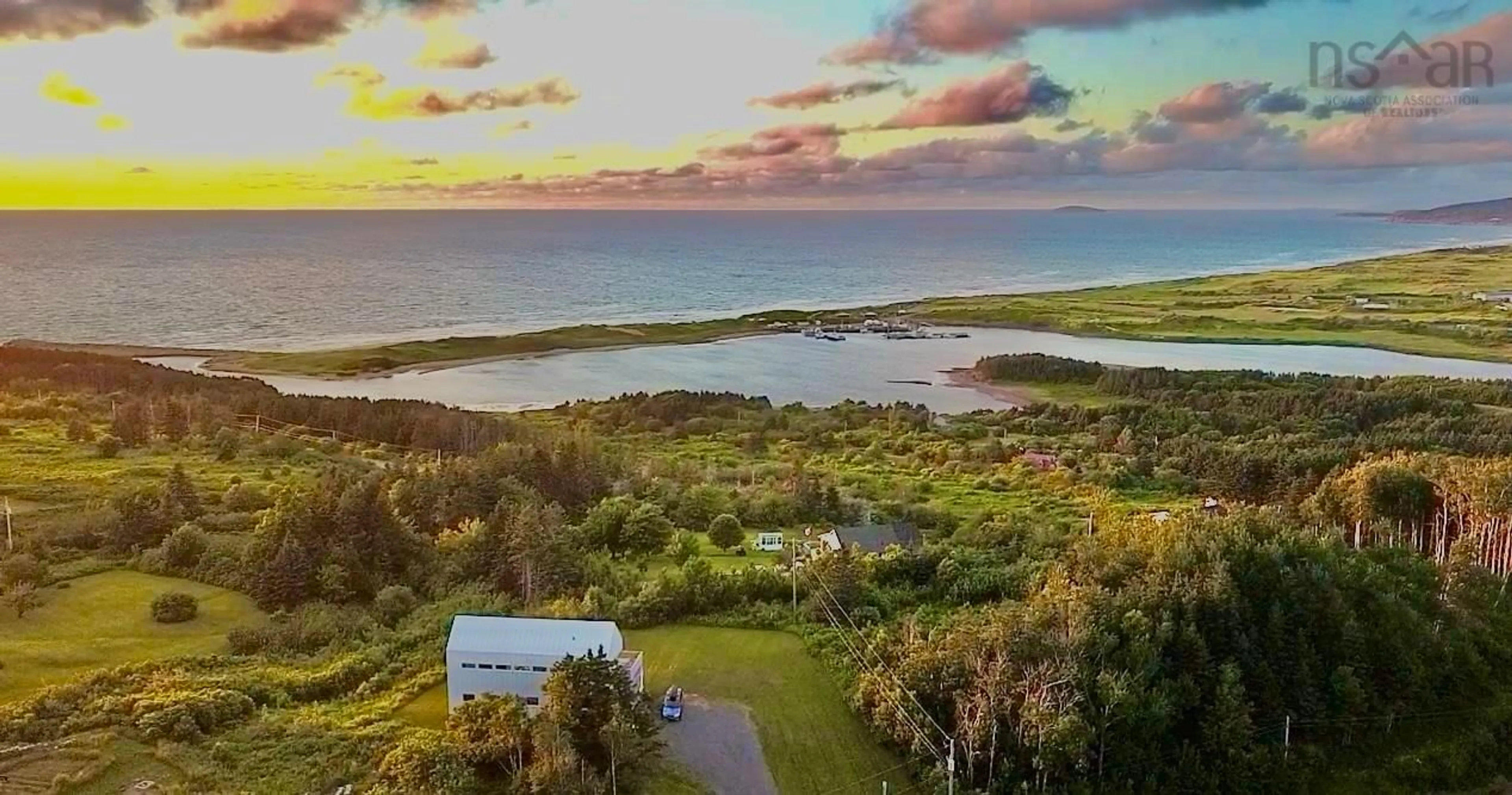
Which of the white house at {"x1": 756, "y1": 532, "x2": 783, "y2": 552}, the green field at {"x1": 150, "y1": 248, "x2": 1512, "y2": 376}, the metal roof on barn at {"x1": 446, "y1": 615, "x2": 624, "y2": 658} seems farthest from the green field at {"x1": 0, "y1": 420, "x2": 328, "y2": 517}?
the green field at {"x1": 150, "y1": 248, "x2": 1512, "y2": 376}

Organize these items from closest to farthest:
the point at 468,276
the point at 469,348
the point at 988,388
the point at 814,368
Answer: the point at 988,388 → the point at 814,368 → the point at 469,348 → the point at 468,276

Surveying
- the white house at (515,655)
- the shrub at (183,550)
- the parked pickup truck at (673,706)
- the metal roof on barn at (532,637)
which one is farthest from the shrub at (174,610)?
the parked pickup truck at (673,706)

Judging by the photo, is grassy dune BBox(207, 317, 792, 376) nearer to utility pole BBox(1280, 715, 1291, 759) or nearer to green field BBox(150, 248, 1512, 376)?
green field BBox(150, 248, 1512, 376)

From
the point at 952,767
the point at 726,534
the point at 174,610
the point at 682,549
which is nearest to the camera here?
the point at 952,767

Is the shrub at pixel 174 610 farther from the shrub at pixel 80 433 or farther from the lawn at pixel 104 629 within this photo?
the shrub at pixel 80 433

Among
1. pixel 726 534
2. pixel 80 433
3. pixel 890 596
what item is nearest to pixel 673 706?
pixel 890 596

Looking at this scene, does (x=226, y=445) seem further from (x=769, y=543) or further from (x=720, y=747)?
(x=720, y=747)

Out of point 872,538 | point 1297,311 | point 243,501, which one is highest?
point 1297,311

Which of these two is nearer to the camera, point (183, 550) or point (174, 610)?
point (174, 610)
